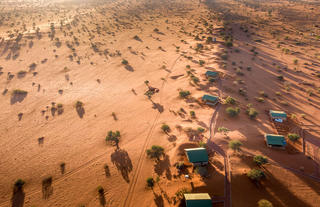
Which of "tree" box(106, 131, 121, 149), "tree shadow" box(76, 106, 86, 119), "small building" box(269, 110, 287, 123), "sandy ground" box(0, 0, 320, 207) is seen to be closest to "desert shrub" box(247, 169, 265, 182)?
"sandy ground" box(0, 0, 320, 207)

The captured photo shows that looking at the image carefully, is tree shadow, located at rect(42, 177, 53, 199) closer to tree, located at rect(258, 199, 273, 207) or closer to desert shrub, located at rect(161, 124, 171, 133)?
desert shrub, located at rect(161, 124, 171, 133)

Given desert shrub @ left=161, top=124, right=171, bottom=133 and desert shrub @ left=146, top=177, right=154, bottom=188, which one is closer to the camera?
desert shrub @ left=146, top=177, right=154, bottom=188

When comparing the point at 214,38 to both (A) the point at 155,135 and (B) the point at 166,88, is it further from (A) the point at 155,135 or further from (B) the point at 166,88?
(A) the point at 155,135

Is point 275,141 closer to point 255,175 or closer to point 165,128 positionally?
point 255,175

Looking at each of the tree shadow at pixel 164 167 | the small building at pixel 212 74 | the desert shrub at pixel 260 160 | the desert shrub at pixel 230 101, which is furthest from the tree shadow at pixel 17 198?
the small building at pixel 212 74

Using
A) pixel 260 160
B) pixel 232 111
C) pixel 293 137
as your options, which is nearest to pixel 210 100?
pixel 232 111
